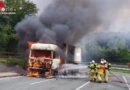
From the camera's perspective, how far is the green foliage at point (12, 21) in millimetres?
20297

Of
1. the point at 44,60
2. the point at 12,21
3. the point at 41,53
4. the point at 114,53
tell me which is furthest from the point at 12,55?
the point at 114,53

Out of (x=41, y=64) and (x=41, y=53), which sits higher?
(x=41, y=53)

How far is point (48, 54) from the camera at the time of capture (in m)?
12.5

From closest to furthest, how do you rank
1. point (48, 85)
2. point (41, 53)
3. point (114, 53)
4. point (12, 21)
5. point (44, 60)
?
point (48, 85), point (44, 60), point (41, 53), point (12, 21), point (114, 53)

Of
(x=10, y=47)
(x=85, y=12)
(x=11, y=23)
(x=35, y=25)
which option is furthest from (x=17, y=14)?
(x=85, y=12)

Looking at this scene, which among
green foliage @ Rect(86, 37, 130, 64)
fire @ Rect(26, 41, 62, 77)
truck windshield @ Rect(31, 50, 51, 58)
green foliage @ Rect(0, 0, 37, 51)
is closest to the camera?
fire @ Rect(26, 41, 62, 77)

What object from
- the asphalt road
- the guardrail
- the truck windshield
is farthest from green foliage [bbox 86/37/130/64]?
the asphalt road

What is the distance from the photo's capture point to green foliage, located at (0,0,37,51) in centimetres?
2030

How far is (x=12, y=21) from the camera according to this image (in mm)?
22219

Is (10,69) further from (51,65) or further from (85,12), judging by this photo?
(85,12)

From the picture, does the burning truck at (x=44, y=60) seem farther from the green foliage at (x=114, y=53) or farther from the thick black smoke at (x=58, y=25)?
the green foliage at (x=114, y=53)

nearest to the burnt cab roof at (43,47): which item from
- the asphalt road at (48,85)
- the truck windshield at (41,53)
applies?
the truck windshield at (41,53)

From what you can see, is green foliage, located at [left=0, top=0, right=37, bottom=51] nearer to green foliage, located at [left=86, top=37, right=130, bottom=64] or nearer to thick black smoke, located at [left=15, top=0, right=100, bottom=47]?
thick black smoke, located at [left=15, top=0, right=100, bottom=47]

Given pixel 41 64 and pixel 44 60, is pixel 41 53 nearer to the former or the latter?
pixel 44 60
